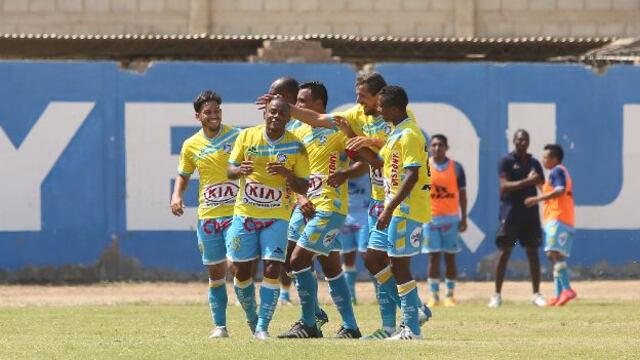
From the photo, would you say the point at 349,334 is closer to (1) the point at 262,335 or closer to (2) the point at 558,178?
(1) the point at 262,335

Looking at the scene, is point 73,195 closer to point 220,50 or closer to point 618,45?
point 220,50

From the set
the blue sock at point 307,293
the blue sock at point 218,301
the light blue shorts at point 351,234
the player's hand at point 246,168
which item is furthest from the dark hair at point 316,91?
the light blue shorts at point 351,234

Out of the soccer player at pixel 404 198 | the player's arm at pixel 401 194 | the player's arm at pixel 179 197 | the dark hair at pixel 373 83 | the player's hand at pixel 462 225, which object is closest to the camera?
the player's arm at pixel 401 194

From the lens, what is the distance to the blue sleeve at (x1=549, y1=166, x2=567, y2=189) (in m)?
20.7

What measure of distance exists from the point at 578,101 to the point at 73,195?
7.41m

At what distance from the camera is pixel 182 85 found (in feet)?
79.8

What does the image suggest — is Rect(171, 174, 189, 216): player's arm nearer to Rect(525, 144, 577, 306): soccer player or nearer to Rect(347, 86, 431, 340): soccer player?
Rect(347, 86, 431, 340): soccer player

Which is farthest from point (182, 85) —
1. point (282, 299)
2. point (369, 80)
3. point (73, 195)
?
point (369, 80)

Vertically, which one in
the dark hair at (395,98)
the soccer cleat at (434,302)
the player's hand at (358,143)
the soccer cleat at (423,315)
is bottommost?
the soccer cleat at (434,302)

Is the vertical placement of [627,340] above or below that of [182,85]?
below

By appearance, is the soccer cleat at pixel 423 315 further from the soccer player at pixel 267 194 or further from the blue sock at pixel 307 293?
the soccer player at pixel 267 194

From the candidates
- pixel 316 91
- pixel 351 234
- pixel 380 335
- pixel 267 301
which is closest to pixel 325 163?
pixel 316 91

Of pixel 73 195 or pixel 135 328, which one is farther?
pixel 73 195

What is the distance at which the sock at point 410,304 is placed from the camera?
14.1 meters
